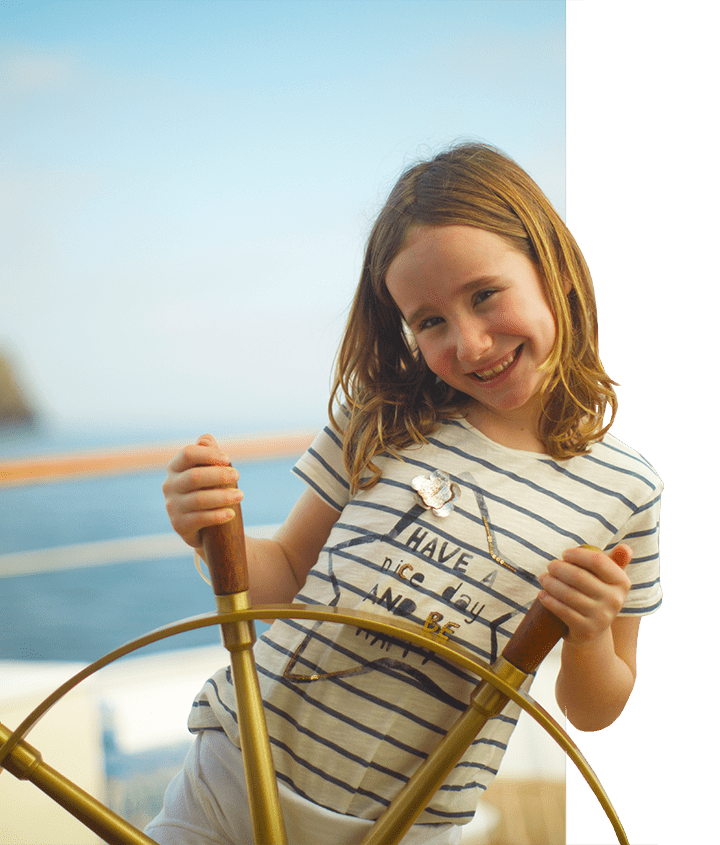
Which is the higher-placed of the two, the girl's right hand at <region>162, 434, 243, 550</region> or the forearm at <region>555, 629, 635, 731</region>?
the girl's right hand at <region>162, 434, 243, 550</region>

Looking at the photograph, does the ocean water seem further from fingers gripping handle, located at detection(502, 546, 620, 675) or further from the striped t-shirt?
fingers gripping handle, located at detection(502, 546, 620, 675)

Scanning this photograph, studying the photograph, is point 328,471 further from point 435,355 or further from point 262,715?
point 262,715

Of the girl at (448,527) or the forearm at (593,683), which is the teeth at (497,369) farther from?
the forearm at (593,683)

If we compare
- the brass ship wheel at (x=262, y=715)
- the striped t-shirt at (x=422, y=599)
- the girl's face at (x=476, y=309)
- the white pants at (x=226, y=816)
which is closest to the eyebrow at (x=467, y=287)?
the girl's face at (x=476, y=309)

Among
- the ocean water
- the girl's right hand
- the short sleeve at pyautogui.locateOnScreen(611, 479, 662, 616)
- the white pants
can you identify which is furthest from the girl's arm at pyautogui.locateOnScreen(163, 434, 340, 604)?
the ocean water

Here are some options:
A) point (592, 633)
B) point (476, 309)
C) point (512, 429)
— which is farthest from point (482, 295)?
point (592, 633)

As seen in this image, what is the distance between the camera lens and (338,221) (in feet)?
29.9

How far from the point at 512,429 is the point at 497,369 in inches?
A: 3.0

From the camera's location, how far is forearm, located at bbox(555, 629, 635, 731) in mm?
458

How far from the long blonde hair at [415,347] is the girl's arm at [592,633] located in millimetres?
146

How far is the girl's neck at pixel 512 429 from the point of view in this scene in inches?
21.9

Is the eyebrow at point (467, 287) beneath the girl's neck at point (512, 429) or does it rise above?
above

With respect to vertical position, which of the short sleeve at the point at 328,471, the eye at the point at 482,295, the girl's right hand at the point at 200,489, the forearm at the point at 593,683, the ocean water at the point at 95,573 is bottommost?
the forearm at the point at 593,683

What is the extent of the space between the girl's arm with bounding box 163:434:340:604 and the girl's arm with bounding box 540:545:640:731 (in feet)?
0.55
